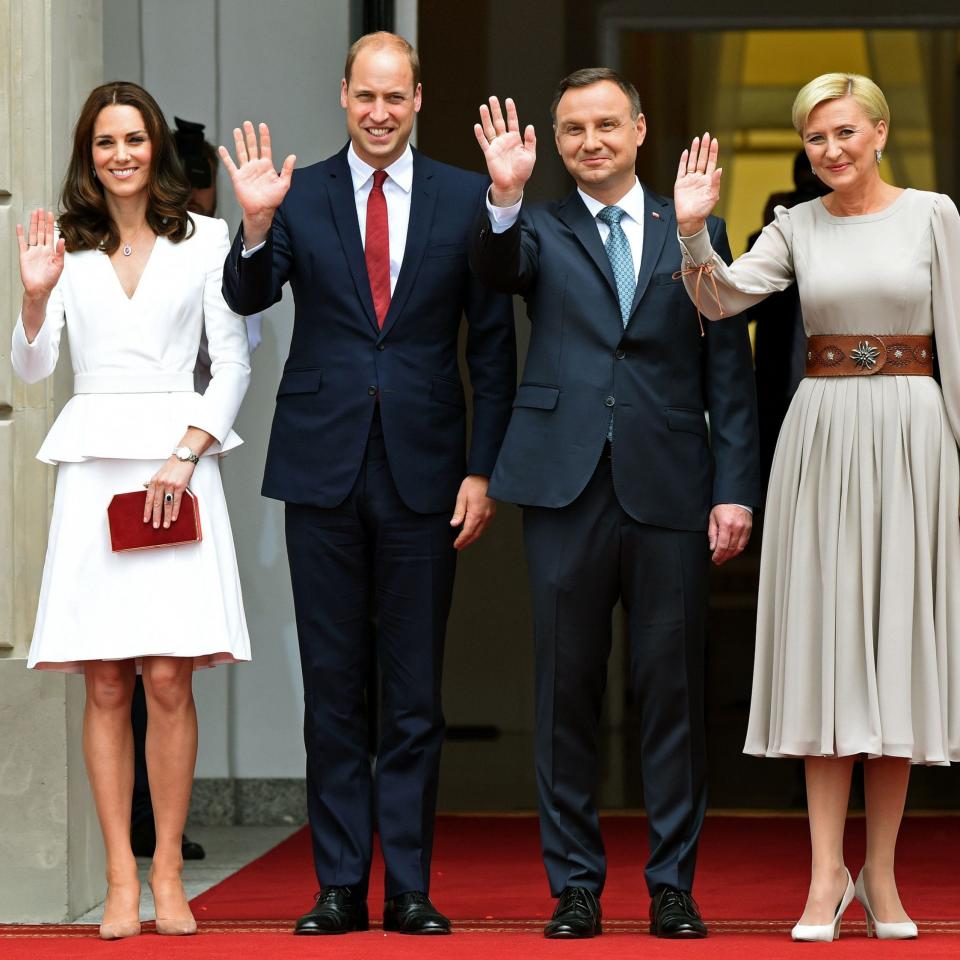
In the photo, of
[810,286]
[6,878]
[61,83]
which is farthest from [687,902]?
[61,83]

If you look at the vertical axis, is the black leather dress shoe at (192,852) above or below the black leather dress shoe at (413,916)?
below

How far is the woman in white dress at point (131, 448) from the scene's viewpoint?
4.31m

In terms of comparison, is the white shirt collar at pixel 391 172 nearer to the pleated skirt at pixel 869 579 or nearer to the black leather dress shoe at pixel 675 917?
the pleated skirt at pixel 869 579

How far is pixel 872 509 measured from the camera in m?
4.18

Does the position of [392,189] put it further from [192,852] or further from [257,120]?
[192,852]

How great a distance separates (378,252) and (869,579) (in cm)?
132

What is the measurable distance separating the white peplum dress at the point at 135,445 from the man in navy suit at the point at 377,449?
160mm

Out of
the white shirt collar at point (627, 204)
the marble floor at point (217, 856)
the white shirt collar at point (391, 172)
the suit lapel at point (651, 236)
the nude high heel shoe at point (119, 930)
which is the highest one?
the white shirt collar at point (391, 172)

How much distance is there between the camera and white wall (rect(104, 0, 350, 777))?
6.28 meters

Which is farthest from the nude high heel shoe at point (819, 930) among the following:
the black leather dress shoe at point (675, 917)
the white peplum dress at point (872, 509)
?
the white peplum dress at point (872, 509)

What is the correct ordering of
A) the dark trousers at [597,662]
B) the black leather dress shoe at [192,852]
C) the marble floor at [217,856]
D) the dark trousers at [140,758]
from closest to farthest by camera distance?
1. the dark trousers at [597,662]
2. the marble floor at [217,856]
3. the dark trousers at [140,758]
4. the black leather dress shoe at [192,852]

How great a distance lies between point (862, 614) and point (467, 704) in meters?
2.79

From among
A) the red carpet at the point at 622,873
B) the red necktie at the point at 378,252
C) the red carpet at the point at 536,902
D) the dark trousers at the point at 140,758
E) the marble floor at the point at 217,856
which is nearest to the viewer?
the red carpet at the point at 536,902

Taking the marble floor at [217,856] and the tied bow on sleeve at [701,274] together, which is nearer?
the tied bow on sleeve at [701,274]
